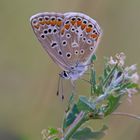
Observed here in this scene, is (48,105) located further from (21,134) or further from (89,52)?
(89,52)

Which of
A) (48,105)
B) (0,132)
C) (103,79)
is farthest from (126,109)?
(103,79)

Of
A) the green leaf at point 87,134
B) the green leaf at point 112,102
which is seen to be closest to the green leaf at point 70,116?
the green leaf at point 87,134

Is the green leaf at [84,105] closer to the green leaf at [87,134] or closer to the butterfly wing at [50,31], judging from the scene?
the green leaf at [87,134]

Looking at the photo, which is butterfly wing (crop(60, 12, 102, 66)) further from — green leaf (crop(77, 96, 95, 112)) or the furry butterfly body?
green leaf (crop(77, 96, 95, 112))

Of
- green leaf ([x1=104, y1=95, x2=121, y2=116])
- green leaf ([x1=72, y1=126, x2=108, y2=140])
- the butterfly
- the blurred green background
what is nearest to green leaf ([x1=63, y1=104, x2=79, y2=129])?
green leaf ([x1=72, y1=126, x2=108, y2=140])

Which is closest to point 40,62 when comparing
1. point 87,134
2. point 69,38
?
point 69,38

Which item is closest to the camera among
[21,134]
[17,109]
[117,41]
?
[21,134]

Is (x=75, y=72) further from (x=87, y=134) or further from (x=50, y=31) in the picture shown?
(x=87, y=134)
